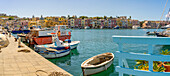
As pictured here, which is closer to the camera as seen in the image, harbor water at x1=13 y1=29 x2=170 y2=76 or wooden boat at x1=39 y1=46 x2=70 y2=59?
harbor water at x1=13 y1=29 x2=170 y2=76

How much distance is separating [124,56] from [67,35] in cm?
3471

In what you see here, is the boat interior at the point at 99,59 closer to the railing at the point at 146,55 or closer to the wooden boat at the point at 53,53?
the wooden boat at the point at 53,53

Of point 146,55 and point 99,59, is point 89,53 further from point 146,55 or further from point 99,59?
point 146,55

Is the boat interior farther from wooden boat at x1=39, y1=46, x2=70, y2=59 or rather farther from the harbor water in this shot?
wooden boat at x1=39, y1=46, x2=70, y2=59

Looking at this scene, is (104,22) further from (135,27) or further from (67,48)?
(67,48)

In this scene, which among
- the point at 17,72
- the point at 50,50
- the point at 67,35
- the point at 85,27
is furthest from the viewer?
the point at 85,27

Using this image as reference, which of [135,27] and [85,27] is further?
[135,27]

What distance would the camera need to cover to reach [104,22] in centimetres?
18012

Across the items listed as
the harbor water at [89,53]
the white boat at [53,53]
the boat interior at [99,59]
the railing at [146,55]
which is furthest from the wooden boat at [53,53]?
the railing at [146,55]

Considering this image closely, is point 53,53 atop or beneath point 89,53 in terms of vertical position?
atop

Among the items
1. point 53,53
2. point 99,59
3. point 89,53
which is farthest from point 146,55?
point 89,53

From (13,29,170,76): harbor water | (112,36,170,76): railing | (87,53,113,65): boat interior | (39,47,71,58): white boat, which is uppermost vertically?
(112,36,170,76): railing

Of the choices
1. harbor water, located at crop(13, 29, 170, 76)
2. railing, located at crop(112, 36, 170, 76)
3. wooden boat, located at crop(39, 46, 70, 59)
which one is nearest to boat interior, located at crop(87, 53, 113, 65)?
harbor water, located at crop(13, 29, 170, 76)

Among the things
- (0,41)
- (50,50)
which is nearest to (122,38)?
(0,41)
